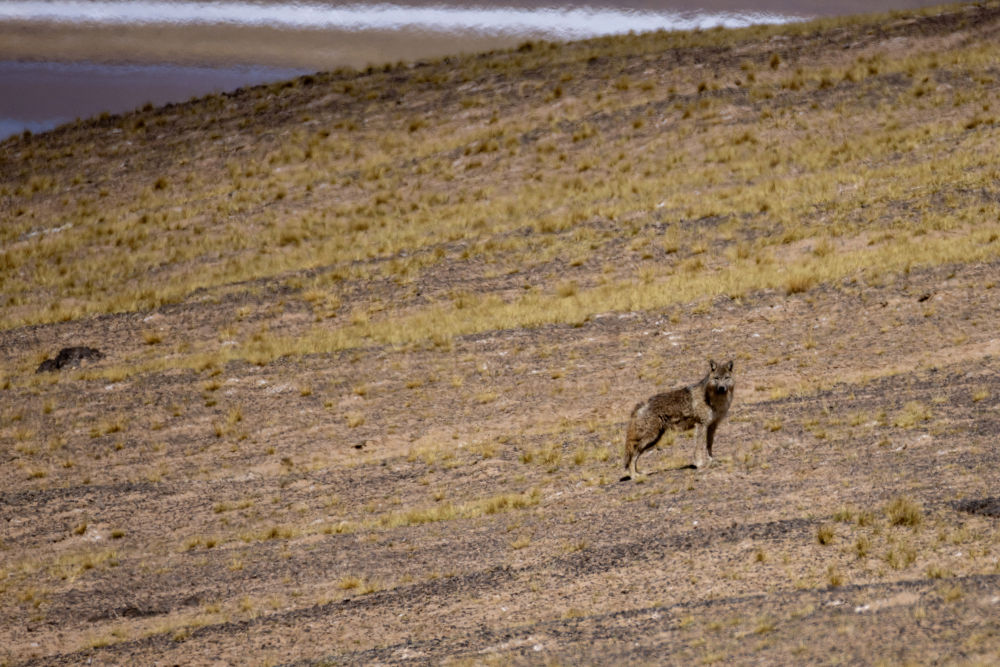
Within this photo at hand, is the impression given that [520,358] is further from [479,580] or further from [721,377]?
[479,580]

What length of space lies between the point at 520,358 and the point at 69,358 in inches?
465

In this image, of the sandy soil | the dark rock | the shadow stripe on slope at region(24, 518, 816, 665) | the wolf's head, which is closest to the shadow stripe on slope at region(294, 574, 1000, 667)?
the sandy soil

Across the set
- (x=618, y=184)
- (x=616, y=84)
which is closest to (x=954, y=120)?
(x=618, y=184)

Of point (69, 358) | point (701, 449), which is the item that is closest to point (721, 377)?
point (701, 449)

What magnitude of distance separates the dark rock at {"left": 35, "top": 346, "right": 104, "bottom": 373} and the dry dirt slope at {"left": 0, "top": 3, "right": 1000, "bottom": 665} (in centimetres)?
54

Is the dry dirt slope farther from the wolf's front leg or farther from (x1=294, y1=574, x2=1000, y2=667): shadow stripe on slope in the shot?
the wolf's front leg

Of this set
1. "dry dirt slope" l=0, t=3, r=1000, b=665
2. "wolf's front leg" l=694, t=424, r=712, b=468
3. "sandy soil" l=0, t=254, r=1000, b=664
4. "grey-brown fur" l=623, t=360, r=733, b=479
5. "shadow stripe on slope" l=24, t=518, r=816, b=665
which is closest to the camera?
"sandy soil" l=0, t=254, r=1000, b=664

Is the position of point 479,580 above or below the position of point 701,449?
below

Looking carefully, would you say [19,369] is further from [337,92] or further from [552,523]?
[337,92]

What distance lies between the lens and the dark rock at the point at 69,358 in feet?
99.0

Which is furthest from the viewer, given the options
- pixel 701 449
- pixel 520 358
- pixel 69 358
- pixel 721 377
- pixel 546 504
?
pixel 69 358

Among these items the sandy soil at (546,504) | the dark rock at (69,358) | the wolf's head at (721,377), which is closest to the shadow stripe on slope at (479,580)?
the sandy soil at (546,504)

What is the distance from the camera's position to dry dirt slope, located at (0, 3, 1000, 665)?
13.9 meters

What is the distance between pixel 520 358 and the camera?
26.4m
